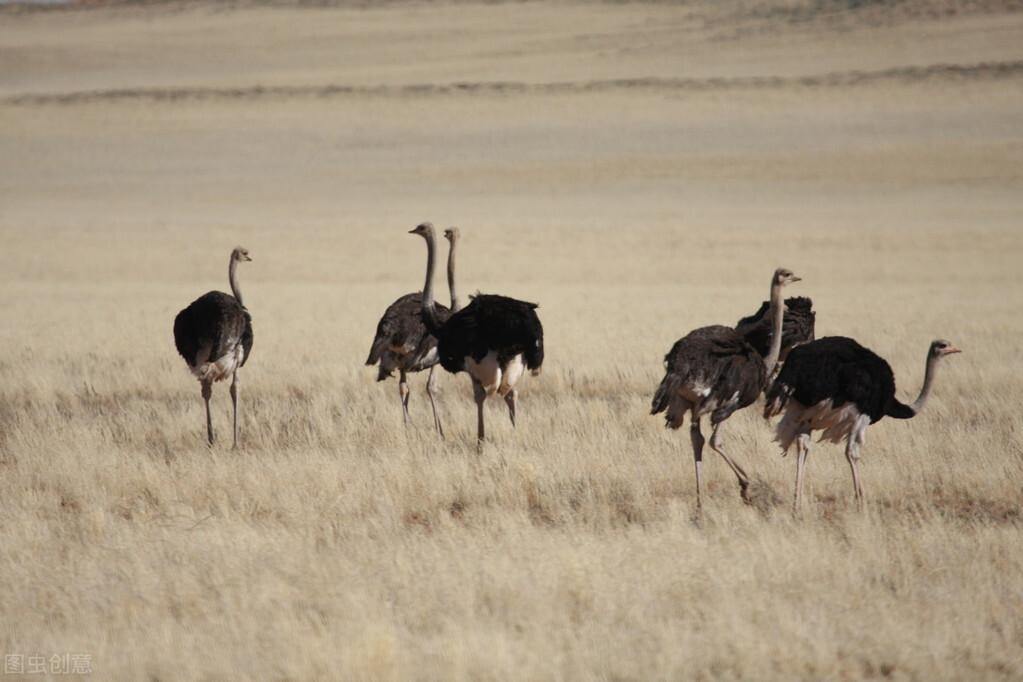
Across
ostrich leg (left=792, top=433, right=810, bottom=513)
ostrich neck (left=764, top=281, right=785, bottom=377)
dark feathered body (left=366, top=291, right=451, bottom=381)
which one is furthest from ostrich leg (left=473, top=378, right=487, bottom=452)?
ostrich leg (left=792, top=433, right=810, bottom=513)

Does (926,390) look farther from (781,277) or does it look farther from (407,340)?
(407,340)

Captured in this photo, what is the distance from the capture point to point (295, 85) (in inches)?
2594

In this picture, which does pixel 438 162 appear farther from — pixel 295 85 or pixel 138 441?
pixel 138 441

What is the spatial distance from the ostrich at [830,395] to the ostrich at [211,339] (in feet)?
14.2

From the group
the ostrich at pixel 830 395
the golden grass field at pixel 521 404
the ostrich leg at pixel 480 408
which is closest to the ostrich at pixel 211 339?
the golden grass field at pixel 521 404

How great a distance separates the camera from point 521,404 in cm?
1226

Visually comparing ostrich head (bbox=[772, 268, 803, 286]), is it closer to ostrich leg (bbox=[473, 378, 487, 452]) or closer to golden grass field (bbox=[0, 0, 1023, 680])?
golden grass field (bbox=[0, 0, 1023, 680])

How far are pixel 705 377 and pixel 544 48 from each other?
7042 cm

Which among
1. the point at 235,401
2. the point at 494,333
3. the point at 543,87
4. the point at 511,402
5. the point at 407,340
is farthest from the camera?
the point at 543,87

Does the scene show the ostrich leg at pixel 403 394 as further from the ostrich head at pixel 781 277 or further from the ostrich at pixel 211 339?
the ostrich head at pixel 781 277

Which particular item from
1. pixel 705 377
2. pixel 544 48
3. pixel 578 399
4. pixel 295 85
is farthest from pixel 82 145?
pixel 705 377

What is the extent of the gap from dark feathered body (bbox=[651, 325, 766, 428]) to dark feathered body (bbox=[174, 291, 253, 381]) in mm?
3772

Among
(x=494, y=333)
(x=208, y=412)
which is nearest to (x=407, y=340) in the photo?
(x=494, y=333)

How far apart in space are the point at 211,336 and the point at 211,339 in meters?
0.02
